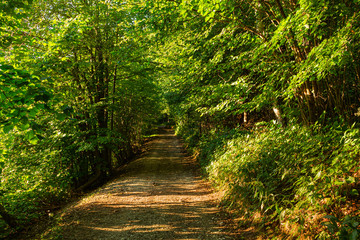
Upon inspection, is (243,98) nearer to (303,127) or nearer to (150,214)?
(303,127)

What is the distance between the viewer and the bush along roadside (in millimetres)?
2965

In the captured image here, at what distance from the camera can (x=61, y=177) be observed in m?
9.21

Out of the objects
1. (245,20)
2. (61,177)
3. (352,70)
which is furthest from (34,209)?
(352,70)

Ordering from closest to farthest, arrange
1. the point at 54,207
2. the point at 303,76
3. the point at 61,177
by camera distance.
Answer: the point at 303,76 < the point at 54,207 < the point at 61,177

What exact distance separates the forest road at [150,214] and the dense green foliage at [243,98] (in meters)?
0.85

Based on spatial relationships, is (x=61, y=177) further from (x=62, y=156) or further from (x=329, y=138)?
(x=329, y=138)

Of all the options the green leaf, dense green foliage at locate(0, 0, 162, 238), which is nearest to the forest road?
dense green foliage at locate(0, 0, 162, 238)

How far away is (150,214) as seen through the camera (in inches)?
232

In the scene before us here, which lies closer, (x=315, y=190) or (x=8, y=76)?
(x=8, y=76)

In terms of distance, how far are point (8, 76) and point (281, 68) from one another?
531 centimetres

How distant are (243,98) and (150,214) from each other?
4.47 m

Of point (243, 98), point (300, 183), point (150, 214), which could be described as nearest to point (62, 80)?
point (150, 214)

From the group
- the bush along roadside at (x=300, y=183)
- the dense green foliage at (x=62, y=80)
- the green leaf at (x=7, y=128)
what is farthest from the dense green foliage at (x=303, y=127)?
the dense green foliage at (x=62, y=80)

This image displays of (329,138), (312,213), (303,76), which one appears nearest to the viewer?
(312,213)
